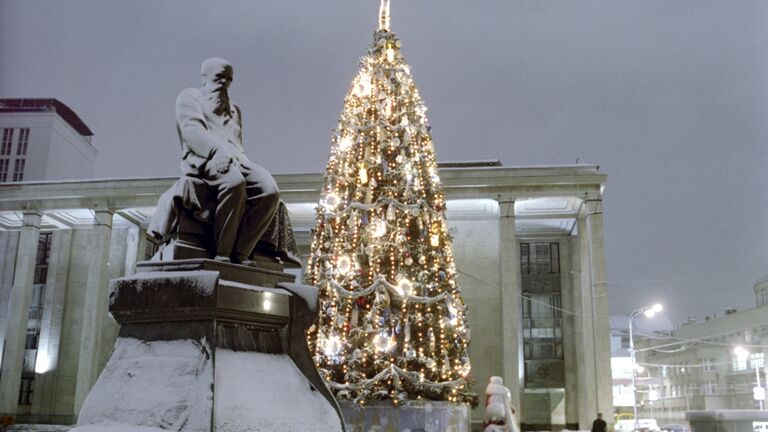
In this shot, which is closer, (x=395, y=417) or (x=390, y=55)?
(x=395, y=417)

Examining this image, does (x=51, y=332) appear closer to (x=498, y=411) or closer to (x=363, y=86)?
(x=363, y=86)

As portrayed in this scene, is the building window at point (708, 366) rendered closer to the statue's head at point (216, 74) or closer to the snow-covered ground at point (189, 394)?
the statue's head at point (216, 74)

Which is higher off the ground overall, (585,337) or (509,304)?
(509,304)

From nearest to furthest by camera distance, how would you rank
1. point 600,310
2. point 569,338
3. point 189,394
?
point 189,394
point 600,310
point 569,338

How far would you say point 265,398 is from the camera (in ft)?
13.6

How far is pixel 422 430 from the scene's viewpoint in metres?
13.5

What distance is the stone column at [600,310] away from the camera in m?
29.3

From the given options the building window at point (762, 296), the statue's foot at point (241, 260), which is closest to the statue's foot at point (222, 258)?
the statue's foot at point (241, 260)

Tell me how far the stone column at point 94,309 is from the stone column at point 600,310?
22.0 meters

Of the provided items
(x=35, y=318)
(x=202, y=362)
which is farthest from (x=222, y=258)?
(x=35, y=318)

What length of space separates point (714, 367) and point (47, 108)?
63.1 m

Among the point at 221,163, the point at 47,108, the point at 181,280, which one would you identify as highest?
the point at 47,108

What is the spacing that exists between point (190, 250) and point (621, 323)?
91.0 metres

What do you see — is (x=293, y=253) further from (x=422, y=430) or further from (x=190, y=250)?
(x=422, y=430)
